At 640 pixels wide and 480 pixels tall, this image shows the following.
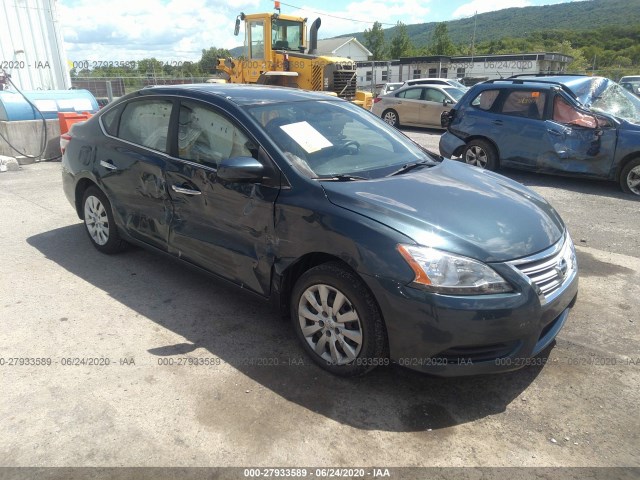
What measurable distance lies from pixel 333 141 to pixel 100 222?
8.61ft

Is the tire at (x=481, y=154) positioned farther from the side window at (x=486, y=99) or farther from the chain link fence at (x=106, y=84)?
the chain link fence at (x=106, y=84)

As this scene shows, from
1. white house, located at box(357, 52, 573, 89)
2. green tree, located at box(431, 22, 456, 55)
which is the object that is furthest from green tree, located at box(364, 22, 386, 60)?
white house, located at box(357, 52, 573, 89)

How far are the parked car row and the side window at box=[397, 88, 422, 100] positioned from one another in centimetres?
1184

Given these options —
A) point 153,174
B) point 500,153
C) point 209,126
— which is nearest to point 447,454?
point 209,126

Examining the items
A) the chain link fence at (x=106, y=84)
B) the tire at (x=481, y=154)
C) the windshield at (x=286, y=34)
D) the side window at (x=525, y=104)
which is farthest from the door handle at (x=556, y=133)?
the chain link fence at (x=106, y=84)

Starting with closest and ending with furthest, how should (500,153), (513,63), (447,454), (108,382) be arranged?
(447,454)
(108,382)
(500,153)
(513,63)

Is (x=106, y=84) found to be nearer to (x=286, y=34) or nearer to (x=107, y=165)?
(x=286, y=34)

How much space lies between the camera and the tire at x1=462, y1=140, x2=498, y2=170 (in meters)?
8.38

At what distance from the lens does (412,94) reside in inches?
610

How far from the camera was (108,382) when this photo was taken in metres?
3.04

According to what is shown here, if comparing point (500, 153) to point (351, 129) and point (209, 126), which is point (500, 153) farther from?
point (209, 126)

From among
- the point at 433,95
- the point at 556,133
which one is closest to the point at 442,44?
the point at 433,95

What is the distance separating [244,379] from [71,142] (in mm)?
A: 3417

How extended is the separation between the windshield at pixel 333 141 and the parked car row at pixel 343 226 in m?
0.01
